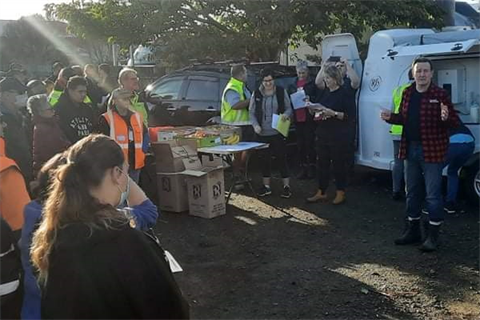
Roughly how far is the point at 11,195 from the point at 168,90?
28.0 ft

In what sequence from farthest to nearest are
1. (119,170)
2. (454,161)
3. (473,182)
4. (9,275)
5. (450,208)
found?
(473,182), (450,208), (454,161), (9,275), (119,170)

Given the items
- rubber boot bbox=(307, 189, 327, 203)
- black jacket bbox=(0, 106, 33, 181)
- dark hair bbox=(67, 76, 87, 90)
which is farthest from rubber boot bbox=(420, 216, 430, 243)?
black jacket bbox=(0, 106, 33, 181)

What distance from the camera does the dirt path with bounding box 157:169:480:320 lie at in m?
4.78

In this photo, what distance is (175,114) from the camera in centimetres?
1102

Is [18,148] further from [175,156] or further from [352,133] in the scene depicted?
[352,133]

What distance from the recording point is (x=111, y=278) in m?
1.91

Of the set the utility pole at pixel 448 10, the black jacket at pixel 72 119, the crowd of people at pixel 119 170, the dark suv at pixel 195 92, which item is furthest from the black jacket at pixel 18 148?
the utility pole at pixel 448 10

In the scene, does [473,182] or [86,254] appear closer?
[86,254]

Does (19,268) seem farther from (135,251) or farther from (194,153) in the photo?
(194,153)

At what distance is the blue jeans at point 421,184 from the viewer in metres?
5.66

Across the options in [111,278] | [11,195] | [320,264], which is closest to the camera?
[111,278]

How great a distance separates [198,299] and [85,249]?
3.23 metres

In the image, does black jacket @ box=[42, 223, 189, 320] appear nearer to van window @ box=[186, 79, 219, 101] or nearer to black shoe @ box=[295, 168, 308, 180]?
black shoe @ box=[295, 168, 308, 180]

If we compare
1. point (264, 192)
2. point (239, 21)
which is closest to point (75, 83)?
point (264, 192)
